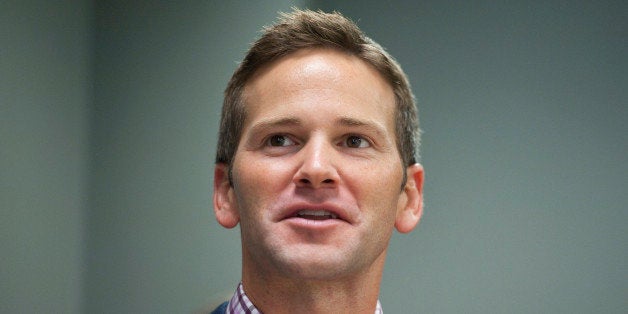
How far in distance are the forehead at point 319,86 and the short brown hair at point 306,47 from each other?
18mm

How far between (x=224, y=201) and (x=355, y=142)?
1.15ft

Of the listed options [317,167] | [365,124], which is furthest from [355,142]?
[317,167]

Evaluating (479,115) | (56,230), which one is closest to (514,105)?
(479,115)

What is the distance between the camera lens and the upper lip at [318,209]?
1294 millimetres

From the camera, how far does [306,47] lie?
1.48 m

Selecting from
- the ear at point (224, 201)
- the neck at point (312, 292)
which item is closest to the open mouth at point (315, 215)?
the neck at point (312, 292)

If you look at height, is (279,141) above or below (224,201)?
above

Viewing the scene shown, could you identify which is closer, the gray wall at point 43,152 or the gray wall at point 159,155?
the gray wall at point 43,152

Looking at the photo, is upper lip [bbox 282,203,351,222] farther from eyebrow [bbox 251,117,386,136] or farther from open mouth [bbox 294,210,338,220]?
eyebrow [bbox 251,117,386,136]

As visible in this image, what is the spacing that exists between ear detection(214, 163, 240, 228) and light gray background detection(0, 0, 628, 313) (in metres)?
0.44

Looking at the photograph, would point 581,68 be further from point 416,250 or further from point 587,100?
point 416,250

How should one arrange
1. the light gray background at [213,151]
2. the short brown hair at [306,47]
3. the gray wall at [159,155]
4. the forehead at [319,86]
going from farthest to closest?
the gray wall at [159,155], the light gray background at [213,151], the short brown hair at [306,47], the forehead at [319,86]

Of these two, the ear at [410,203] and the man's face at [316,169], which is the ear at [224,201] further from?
the ear at [410,203]

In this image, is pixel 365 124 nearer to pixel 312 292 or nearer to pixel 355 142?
pixel 355 142
